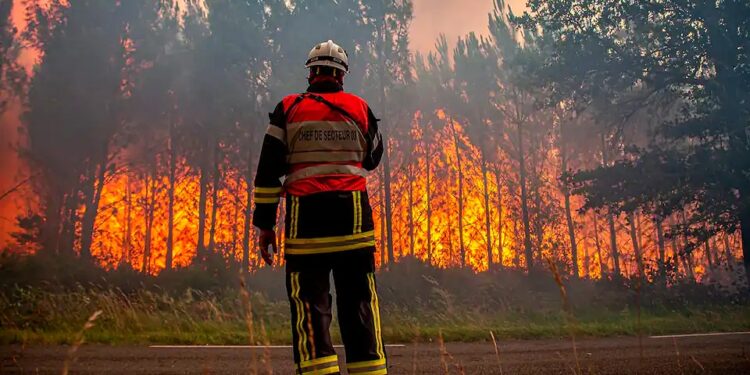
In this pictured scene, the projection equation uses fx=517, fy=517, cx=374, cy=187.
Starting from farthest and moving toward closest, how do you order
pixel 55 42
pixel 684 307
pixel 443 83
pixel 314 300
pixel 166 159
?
pixel 443 83 < pixel 166 159 < pixel 55 42 < pixel 684 307 < pixel 314 300

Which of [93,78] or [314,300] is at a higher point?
[93,78]

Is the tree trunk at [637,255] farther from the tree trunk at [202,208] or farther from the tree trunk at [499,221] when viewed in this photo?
the tree trunk at [202,208]

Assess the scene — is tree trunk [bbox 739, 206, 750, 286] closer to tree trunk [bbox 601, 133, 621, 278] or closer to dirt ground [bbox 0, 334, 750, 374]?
tree trunk [bbox 601, 133, 621, 278]

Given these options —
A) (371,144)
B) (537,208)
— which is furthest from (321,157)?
(537,208)

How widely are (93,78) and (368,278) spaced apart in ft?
75.8

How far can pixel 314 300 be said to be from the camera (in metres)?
2.74

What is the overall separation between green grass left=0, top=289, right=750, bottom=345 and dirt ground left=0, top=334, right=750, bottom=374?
1.84 ft

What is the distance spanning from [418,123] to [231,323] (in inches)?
744

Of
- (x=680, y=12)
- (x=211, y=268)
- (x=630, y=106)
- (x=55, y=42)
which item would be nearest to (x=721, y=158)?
(x=630, y=106)

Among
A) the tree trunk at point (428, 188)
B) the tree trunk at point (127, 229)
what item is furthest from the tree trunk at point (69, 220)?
the tree trunk at point (428, 188)

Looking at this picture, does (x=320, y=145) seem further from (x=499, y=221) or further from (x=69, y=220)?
(x=499, y=221)

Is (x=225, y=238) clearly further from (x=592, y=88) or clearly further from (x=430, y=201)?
(x=592, y=88)

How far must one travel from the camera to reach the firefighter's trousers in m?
2.63

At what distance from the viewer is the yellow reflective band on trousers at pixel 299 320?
262 cm
